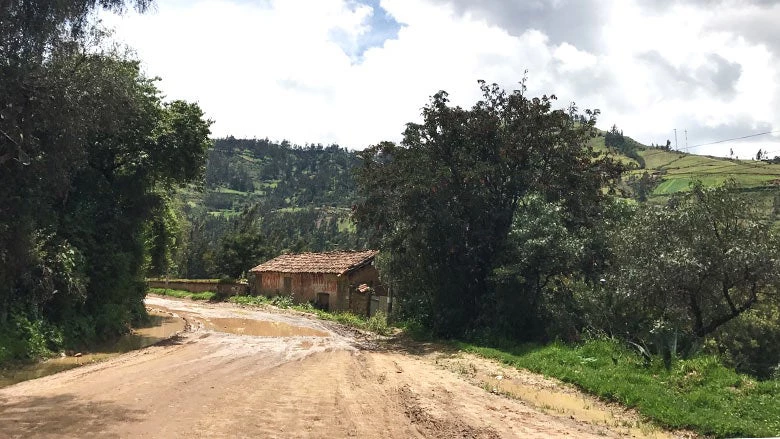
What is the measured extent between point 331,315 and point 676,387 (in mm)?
23996

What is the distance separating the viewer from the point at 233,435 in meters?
7.21

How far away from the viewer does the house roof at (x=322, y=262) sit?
120ft

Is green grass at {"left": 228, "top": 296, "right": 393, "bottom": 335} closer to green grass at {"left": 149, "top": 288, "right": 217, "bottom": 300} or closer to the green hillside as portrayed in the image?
green grass at {"left": 149, "top": 288, "right": 217, "bottom": 300}

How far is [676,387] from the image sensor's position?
37.2 ft

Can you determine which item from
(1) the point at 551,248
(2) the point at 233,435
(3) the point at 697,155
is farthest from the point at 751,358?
(3) the point at 697,155

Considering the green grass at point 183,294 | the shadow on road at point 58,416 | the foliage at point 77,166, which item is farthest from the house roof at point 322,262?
the shadow on road at point 58,416

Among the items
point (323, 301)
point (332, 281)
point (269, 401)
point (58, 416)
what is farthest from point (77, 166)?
point (323, 301)

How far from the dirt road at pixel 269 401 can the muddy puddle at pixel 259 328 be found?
678cm

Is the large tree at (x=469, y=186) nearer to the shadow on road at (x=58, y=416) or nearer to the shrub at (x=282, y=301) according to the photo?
the shadow on road at (x=58, y=416)

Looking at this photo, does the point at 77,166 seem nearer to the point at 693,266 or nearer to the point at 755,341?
the point at 693,266

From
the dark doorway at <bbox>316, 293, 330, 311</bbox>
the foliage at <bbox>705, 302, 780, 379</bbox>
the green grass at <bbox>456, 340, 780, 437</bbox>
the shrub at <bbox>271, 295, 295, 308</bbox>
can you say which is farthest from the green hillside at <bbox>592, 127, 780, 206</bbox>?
the green grass at <bbox>456, 340, 780, 437</bbox>

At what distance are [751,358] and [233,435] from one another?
2683 cm

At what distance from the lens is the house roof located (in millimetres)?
36594

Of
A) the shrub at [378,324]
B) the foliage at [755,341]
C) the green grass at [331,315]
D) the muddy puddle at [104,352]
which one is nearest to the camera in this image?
the muddy puddle at [104,352]
